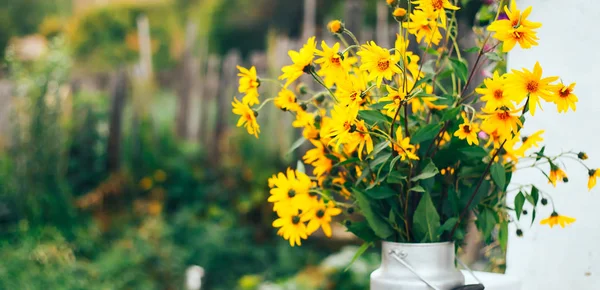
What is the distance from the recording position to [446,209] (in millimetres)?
796

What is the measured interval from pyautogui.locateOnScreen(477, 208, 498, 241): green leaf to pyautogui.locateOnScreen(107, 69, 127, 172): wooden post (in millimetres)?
2940

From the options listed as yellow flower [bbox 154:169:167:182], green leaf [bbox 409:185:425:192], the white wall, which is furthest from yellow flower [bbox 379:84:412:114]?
yellow flower [bbox 154:169:167:182]

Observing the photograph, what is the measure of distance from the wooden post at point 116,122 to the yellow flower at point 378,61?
9.87 feet

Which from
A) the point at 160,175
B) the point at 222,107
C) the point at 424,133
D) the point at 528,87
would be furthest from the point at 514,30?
the point at 160,175

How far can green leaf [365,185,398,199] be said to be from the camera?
0.75 m

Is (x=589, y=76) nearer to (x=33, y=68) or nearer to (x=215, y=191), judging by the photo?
(x=215, y=191)


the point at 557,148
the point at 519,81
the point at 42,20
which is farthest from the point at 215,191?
the point at 519,81

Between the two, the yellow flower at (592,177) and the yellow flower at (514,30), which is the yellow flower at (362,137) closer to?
the yellow flower at (514,30)

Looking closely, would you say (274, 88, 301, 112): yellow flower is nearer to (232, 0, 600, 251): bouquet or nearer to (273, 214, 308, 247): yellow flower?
(232, 0, 600, 251): bouquet

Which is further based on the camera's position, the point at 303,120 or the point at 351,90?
the point at 303,120

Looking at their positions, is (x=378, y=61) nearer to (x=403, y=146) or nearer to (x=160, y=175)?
(x=403, y=146)

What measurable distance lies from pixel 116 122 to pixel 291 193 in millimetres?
2901

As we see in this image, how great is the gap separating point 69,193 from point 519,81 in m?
3.03

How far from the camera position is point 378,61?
661 millimetres
